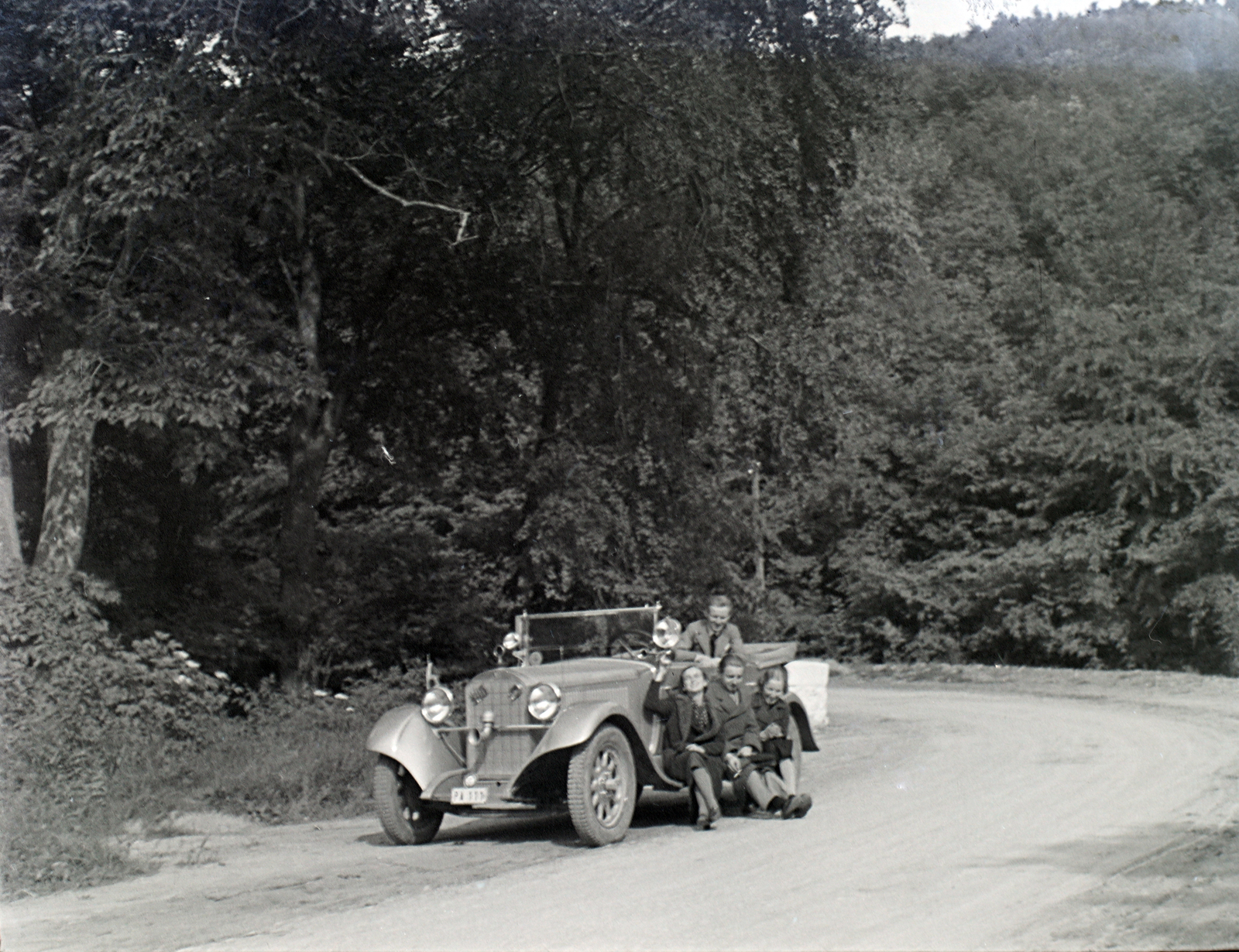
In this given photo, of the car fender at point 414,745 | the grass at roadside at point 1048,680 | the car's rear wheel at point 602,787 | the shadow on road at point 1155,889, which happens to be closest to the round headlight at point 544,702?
the car's rear wheel at point 602,787

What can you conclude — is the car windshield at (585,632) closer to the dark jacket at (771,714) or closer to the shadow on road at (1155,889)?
the dark jacket at (771,714)

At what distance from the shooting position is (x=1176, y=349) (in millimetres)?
30172

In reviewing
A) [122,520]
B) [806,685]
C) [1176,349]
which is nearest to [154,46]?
[122,520]

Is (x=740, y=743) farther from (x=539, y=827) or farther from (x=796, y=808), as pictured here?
(x=539, y=827)

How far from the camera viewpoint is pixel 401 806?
10.2m

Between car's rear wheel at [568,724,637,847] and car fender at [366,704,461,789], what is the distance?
3.47 feet

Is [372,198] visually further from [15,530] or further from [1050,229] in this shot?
[1050,229]

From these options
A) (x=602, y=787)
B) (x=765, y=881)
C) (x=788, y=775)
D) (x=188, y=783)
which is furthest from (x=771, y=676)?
(x=188, y=783)

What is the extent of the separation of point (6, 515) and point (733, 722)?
25.9 ft

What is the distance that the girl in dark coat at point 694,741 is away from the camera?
10398 millimetres

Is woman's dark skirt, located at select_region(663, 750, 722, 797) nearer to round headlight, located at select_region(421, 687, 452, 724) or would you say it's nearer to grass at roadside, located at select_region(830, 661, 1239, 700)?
round headlight, located at select_region(421, 687, 452, 724)

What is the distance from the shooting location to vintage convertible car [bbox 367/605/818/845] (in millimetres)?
9891

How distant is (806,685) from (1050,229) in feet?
82.4

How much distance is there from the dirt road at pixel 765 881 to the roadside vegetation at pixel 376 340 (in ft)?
4.67
